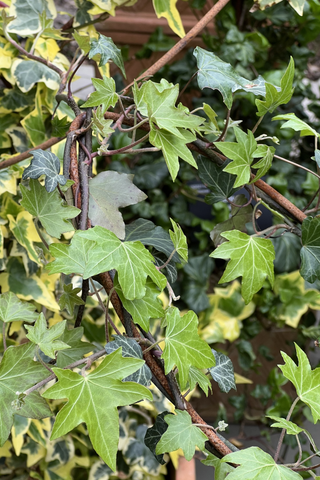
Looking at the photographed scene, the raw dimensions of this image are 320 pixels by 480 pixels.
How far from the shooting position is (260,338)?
1.57 meters

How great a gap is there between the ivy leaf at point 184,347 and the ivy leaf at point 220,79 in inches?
8.2

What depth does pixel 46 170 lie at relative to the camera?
1.24 ft

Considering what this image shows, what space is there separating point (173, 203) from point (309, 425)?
41.3 inches

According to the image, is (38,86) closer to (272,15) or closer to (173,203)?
(173,203)

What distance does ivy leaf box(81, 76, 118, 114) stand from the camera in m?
0.38

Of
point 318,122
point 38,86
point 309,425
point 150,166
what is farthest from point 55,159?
point 309,425

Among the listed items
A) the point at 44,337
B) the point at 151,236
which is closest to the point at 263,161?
the point at 151,236

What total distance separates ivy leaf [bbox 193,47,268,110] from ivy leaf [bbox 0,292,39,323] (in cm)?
27

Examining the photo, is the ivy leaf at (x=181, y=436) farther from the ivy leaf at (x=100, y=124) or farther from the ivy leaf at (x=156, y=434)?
the ivy leaf at (x=100, y=124)

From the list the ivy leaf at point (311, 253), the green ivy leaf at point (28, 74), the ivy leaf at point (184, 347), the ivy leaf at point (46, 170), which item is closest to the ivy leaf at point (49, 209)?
the ivy leaf at point (46, 170)

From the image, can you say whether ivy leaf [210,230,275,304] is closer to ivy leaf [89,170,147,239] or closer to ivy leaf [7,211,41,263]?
ivy leaf [89,170,147,239]

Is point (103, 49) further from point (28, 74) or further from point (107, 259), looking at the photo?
point (28, 74)

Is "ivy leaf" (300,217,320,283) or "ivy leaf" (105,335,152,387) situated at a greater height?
"ivy leaf" (300,217,320,283)

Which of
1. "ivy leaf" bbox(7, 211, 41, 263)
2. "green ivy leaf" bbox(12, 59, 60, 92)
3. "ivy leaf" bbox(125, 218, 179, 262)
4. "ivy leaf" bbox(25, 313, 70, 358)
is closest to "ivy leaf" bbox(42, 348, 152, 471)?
"ivy leaf" bbox(25, 313, 70, 358)
